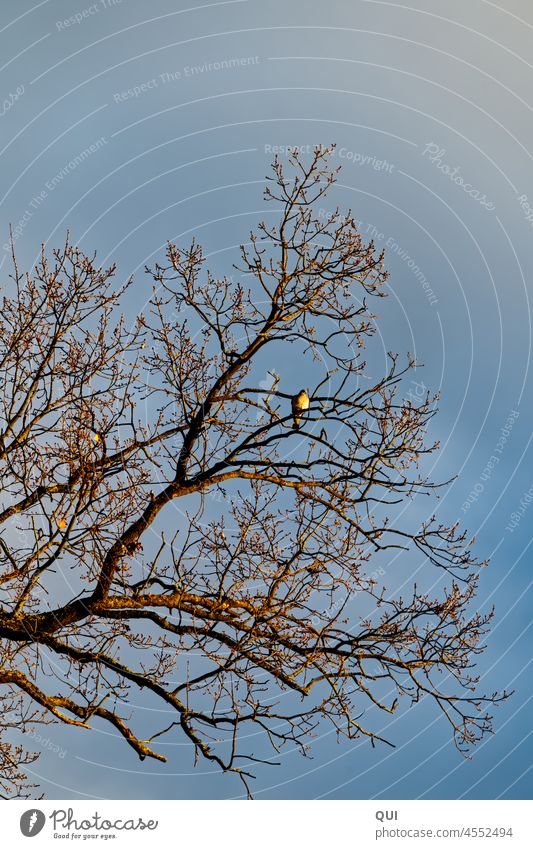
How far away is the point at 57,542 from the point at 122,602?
1740 mm

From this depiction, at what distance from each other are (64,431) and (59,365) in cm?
258

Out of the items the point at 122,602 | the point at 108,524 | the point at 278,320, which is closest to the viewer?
the point at 108,524

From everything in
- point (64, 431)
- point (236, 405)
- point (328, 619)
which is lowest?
point (328, 619)

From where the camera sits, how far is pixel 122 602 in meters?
11.3

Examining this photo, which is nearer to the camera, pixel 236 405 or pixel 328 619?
pixel 328 619

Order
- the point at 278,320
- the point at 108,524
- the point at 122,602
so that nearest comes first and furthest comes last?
the point at 108,524 < the point at 122,602 < the point at 278,320

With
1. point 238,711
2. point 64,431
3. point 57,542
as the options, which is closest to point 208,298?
point 64,431

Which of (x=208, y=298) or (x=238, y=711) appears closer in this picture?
(x=238, y=711)

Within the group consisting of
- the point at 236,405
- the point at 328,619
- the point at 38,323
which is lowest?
the point at 328,619

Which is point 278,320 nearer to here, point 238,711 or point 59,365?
point 59,365

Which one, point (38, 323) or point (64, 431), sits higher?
point (38, 323)

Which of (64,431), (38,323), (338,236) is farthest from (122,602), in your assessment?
(338,236)

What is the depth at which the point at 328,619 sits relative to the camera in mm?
11562

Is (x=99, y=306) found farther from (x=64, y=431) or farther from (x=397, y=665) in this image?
(x=397, y=665)
